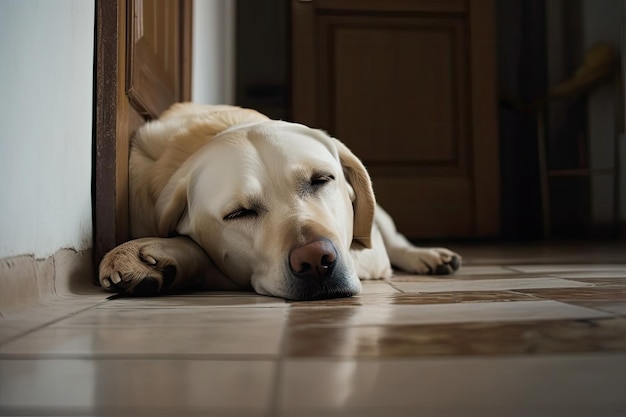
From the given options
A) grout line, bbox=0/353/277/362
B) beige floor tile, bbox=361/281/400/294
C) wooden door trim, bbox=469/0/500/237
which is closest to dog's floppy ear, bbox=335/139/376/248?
beige floor tile, bbox=361/281/400/294

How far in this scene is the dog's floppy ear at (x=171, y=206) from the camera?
170 cm

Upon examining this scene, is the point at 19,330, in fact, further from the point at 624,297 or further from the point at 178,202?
the point at 624,297

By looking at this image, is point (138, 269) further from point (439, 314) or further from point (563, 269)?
point (563, 269)

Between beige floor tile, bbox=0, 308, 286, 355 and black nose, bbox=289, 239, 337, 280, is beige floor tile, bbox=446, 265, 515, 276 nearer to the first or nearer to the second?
black nose, bbox=289, 239, 337, 280

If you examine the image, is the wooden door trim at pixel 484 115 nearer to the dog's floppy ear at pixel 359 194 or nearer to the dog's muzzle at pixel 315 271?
the dog's floppy ear at pixel 359 194

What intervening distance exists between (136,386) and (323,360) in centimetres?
19

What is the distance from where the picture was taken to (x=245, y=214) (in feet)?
5.07

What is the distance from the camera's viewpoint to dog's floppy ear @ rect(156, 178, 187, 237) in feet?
5.57

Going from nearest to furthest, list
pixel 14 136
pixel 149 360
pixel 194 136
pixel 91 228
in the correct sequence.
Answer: pixel 149 360, pixel 14 136, pixel 91 228, pixel 194 136

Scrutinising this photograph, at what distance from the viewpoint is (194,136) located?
196 cm

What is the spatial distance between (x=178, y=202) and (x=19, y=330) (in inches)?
31.3

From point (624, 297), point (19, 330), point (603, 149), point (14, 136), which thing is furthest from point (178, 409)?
point (603, 149)

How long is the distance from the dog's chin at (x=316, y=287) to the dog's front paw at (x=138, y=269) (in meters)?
0.26

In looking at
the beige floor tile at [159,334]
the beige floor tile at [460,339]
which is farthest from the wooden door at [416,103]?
the beige floor tile at [460,339]
